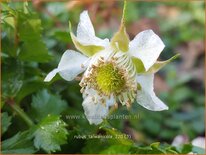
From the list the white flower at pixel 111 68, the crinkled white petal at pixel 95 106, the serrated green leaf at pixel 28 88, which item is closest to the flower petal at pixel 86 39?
the white flower at pixel 111 68

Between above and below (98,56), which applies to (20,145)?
below

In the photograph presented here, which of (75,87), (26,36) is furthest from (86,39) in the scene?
(75,87)

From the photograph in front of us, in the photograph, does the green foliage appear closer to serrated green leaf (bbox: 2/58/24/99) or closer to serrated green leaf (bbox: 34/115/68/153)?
serrated green leaf (bbox: 2/58/24/99)

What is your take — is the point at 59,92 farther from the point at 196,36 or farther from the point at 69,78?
the point at 196,36

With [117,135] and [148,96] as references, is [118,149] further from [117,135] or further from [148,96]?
[148,96]

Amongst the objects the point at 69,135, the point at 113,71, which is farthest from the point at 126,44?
the point at 69,135

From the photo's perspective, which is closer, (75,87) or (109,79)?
(109,79)

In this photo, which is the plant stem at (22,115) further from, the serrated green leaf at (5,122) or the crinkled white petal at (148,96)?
the crinkled white petal at (148,96)
